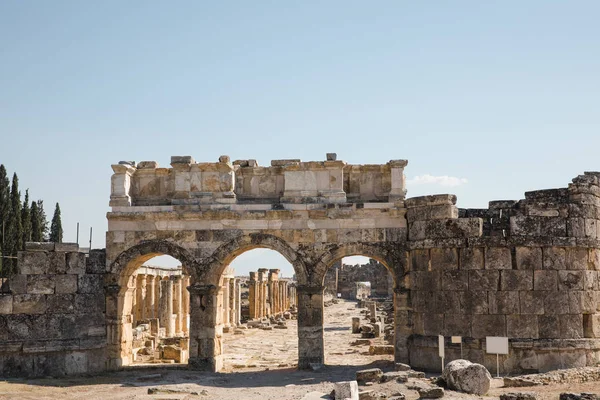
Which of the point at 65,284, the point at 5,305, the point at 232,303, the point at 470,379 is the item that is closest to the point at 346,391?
the point at 470,379

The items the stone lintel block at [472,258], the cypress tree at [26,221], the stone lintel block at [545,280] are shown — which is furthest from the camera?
the cypress tree at [26,221]

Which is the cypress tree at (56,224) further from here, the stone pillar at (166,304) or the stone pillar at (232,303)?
the stone pillar at (166,304)

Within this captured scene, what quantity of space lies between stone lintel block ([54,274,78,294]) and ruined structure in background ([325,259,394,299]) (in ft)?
141

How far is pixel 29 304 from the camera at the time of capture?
16438mm

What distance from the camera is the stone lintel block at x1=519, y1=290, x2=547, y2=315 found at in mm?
14828

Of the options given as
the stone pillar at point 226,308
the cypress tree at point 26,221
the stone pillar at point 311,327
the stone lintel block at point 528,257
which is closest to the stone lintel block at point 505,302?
the stone lintel block at point 528,257

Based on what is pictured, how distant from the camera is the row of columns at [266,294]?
38000mm

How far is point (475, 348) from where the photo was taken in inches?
591

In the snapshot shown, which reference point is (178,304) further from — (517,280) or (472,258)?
(517,280)

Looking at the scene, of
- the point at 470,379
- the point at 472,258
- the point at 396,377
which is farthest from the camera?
the point at 472,258

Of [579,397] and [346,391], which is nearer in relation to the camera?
[579,397]

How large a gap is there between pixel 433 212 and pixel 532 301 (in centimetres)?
294

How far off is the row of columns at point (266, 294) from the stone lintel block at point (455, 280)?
22.9 m

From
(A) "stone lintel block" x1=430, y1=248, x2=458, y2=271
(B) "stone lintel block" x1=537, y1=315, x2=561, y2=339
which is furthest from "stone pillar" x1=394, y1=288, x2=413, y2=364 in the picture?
(B) "stone lintel block" x1=537, y1=315, x2=561, y2=339
